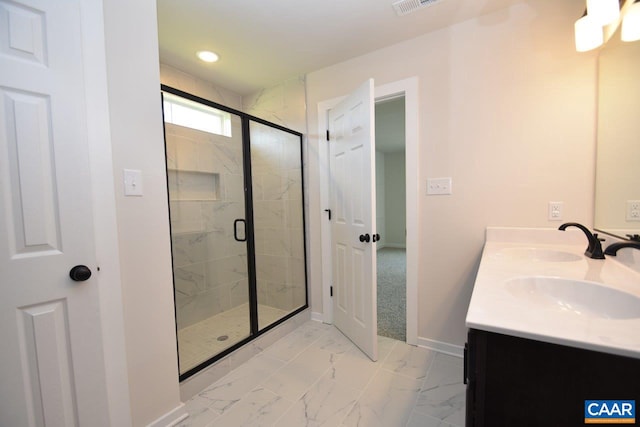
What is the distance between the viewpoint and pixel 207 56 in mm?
2150

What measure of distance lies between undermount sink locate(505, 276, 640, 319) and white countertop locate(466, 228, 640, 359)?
25mm

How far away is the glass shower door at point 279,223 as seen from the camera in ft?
8.41

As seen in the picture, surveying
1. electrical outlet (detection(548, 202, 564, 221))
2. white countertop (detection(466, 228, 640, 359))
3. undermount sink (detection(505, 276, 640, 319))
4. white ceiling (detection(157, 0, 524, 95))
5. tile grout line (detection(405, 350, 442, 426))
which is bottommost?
tile grout line (detection(405, 350, 442, 426))

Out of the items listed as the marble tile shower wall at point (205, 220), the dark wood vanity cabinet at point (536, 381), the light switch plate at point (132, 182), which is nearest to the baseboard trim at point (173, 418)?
the marble tile shower wall at point (205, 220)

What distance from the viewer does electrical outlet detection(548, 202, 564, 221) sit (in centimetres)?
159

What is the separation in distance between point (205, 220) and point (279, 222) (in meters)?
0.74

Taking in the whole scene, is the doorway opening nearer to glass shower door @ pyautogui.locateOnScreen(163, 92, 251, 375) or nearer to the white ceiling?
the white ceiling

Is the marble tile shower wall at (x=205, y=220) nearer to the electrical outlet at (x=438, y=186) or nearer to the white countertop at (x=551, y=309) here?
the electrical outlet at (x=438, y=186)

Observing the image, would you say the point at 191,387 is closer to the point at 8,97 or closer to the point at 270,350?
the point at 270,350

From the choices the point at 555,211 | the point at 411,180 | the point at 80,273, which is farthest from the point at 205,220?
the point at 555,211

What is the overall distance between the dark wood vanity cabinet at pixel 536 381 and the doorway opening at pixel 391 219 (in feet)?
5.30

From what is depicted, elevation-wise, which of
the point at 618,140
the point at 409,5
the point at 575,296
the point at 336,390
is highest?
the point at 409,5

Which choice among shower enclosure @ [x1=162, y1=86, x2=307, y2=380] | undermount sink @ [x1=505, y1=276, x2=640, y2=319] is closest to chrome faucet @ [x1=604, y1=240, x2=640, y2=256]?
undermount sink @ [x1=505, y1=276, x2=640, y2=319]

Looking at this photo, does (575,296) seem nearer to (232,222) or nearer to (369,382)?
(369,382)
